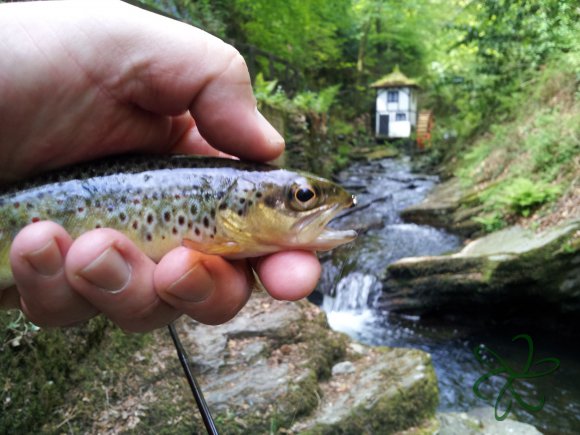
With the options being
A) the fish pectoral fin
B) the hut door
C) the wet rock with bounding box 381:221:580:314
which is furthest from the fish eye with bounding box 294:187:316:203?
the hut door

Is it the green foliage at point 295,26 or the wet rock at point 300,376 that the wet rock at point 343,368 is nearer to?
the wet rock at point 300,376

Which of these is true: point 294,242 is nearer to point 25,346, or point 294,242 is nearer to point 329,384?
point 25,346

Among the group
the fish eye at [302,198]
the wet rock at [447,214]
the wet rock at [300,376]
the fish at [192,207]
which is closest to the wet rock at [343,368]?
the wet rock at [300,376]

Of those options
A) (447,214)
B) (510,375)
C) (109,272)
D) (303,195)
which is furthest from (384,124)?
(109,272)

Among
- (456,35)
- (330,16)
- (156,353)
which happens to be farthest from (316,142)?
(156,353)

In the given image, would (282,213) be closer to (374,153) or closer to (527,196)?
(527,196)

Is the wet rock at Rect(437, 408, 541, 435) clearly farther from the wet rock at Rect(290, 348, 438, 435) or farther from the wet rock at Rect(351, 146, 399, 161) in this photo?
the wet rock at Rect(351, 146, 399, 161)
